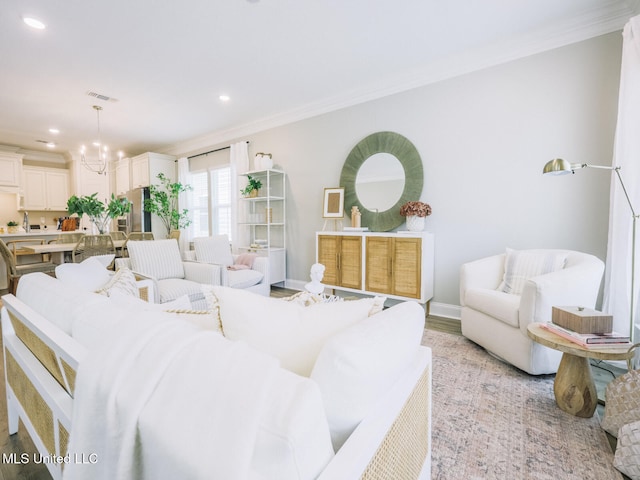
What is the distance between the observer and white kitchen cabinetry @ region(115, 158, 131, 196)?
704cm

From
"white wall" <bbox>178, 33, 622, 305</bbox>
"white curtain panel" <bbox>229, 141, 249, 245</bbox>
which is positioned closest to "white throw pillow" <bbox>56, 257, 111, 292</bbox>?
"white wall" <bbox>178, 33, 622, 305</bbox>

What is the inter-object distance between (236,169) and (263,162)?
2.75 ft

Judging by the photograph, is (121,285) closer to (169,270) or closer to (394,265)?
(169,270)

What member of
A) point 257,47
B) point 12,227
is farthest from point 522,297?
point 12,227

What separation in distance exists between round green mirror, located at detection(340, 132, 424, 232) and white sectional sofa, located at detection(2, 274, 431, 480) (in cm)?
279

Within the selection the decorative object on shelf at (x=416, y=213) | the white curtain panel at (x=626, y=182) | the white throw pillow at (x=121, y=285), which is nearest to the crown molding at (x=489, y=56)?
the white curtain panel at (x=626, y=182)

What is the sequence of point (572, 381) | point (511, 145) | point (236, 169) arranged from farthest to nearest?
point (236, 169), point (511, 145), point (572, 381)

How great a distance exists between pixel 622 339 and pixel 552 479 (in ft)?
2.76

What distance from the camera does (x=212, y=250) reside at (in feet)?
12.4

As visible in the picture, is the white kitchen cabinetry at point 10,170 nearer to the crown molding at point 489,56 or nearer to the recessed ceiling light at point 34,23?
the recessed ceiling light at point 34,23

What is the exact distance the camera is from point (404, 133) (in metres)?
3.64

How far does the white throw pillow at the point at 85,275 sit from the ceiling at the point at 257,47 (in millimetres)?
2087

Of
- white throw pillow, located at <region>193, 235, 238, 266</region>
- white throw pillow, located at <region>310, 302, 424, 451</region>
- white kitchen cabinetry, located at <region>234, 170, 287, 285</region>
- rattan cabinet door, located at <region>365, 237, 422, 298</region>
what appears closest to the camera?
white throw pillow, located at <region>310, 302, 424, 451</region>

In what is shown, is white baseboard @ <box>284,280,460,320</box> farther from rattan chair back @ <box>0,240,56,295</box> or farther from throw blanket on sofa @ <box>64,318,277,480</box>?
rattan chair back @ <box>0,240,56,295</box>
